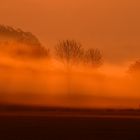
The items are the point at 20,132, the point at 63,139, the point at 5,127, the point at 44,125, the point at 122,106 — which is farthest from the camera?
the point at 122,106

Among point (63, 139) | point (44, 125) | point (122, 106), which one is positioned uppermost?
point (122, 106)

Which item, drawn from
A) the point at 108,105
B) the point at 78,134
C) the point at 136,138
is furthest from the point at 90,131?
the point at 108,105

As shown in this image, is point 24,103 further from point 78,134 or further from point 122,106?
point 78,134

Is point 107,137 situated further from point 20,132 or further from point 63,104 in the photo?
point 63,104

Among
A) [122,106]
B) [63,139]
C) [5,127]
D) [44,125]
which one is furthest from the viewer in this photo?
[122,106]

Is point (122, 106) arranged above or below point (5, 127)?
above

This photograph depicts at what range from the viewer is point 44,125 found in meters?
22.8

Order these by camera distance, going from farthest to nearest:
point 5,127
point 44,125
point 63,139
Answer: point 44,125 → point 5,127 → point 63,139

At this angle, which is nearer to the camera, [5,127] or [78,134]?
[78,134]

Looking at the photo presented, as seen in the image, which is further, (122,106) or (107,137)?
(122,106)

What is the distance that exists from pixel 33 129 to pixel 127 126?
489 centimetres

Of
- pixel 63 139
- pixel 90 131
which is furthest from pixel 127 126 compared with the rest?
pixel 63 139

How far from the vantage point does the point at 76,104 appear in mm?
43875

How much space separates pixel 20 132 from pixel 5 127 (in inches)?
71.1
